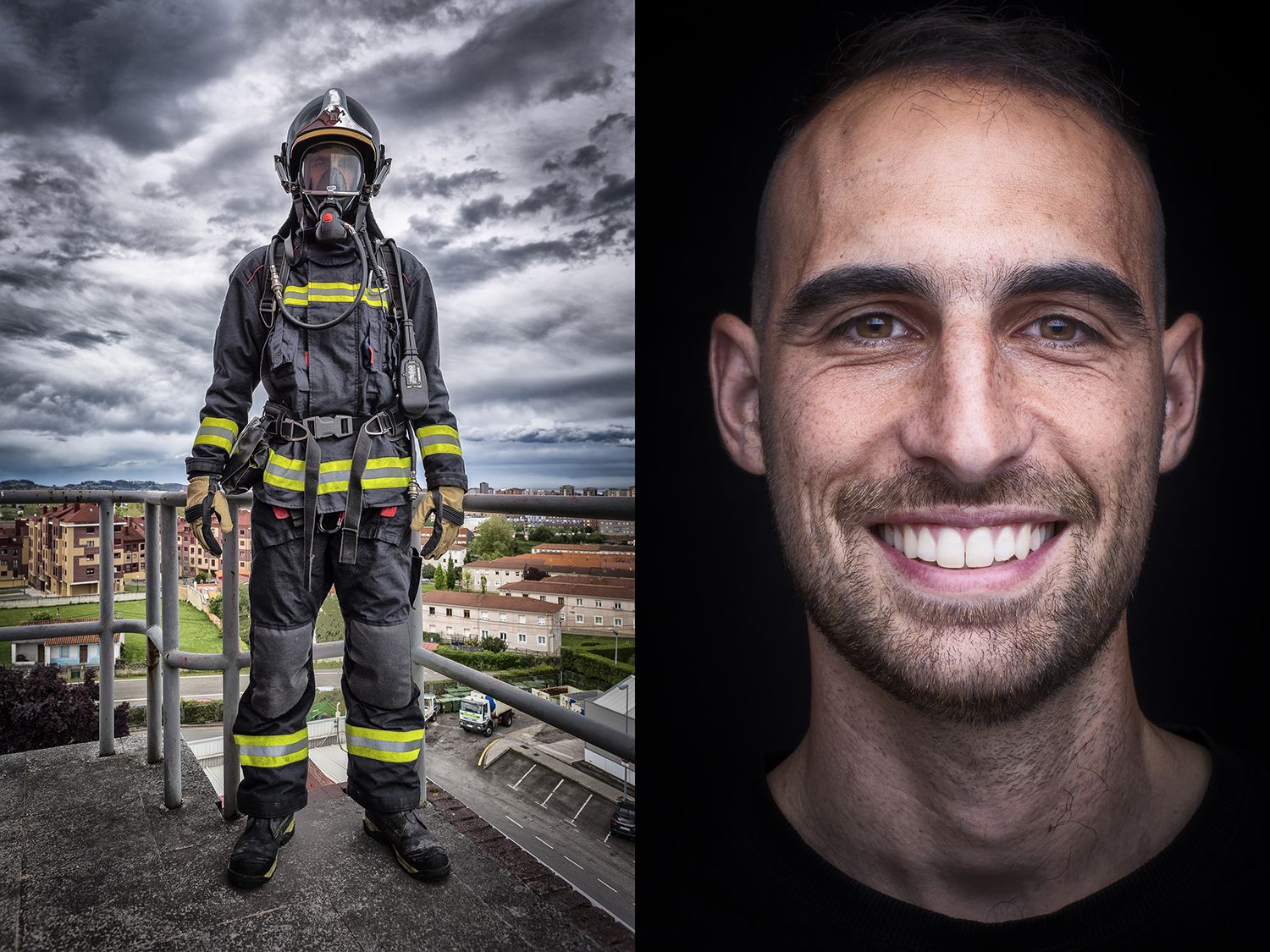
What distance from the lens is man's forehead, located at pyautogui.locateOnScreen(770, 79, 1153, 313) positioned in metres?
0.70

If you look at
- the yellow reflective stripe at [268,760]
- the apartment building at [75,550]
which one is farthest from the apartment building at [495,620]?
the apartment building at [75,550]

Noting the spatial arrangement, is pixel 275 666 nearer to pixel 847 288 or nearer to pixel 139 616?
pixel 139 616

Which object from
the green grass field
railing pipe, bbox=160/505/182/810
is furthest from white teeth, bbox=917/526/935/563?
railing pipe, bbox=160/505/182/810

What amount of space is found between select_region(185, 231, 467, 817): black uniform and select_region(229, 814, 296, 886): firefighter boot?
0.05m

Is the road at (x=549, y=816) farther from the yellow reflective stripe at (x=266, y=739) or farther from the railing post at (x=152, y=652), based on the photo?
the railing post at (x=152, y=652)

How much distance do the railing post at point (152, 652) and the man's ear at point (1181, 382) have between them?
286 centimetres

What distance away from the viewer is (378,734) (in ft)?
6.12

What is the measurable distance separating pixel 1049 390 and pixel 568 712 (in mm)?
1159

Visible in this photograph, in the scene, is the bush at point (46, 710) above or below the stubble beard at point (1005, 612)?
below

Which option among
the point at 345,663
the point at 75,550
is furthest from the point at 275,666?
the point at 75,550

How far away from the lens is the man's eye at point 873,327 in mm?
759

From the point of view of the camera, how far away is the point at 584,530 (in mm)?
1520

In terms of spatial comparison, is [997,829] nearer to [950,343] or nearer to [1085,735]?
[1085,735]

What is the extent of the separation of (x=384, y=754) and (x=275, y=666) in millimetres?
354
